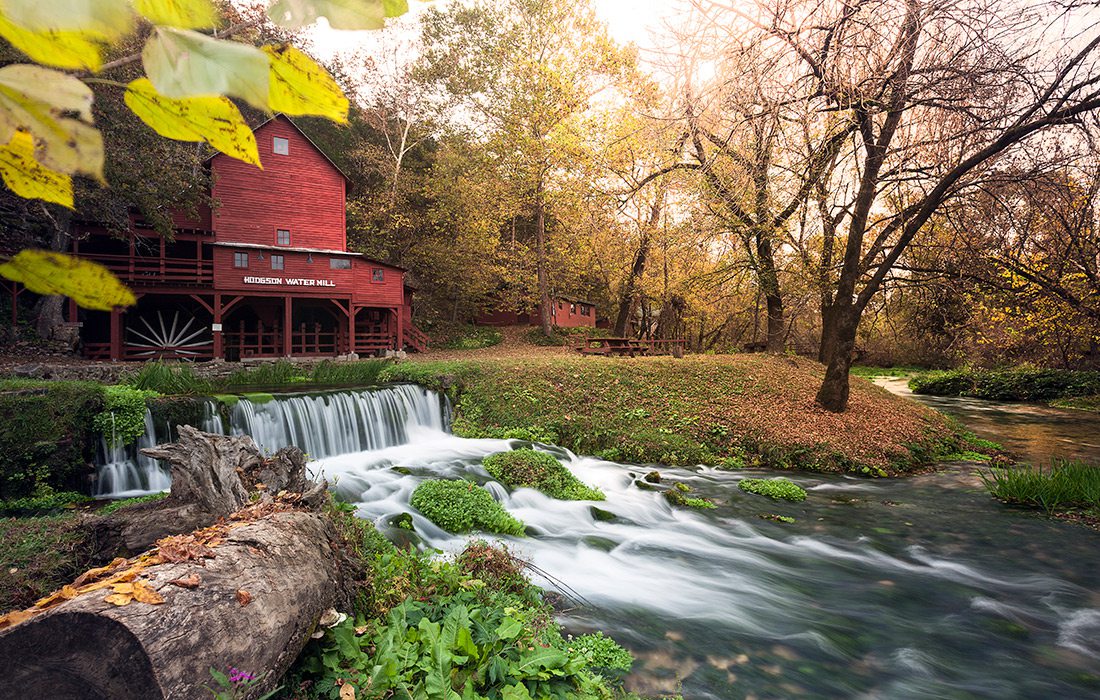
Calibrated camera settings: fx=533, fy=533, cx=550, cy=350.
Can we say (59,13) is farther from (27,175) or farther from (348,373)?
(348,373)

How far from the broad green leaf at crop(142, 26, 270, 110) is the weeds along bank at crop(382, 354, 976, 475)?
44.8 feet

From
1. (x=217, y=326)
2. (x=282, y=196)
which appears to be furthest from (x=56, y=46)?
(x=282, y=196)

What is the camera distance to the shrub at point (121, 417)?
9.73 metres

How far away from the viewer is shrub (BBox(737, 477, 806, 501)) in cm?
1052

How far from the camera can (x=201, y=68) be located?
457mm

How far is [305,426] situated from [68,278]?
1291cm

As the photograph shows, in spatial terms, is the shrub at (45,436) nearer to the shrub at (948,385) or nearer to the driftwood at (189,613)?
the driftwood at (189,613)

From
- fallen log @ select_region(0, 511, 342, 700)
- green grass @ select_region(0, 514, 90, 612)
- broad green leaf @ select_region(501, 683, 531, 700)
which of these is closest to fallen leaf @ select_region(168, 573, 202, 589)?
fallen log @ select_region(0, 511, 342, 700)

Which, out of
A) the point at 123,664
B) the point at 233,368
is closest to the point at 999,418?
the point at 123,664

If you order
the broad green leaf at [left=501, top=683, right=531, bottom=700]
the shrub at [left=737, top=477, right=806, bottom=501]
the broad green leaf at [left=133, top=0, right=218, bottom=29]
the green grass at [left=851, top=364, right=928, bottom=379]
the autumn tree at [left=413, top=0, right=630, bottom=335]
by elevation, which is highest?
the autumn tree at [left=413, top=0, right=630, bottom=335]

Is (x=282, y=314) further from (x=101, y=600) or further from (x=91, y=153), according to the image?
(x=91, y=153)

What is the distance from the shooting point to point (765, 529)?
8.98 m

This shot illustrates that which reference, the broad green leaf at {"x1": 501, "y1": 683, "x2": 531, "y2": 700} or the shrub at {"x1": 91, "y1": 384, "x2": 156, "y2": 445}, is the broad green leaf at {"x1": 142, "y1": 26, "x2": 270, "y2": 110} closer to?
the broad green leaf at {"x1": 501, "y1": 683, "x2": 531, "y2": 700}

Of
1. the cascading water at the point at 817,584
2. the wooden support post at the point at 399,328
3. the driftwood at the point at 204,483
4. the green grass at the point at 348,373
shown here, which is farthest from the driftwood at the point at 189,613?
the wooden support post at the point at 399,328
